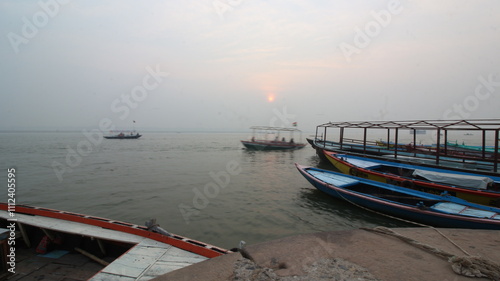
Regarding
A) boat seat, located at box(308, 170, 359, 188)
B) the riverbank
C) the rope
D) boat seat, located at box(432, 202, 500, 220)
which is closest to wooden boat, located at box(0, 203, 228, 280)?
the riverbank

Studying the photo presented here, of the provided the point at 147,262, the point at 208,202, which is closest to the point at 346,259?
the point at 147,262

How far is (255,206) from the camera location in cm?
1133

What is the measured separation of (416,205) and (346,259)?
300 inches

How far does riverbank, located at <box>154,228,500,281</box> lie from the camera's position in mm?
3002

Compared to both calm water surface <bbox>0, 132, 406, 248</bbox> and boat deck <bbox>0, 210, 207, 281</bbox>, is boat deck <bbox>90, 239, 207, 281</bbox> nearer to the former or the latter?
boat deck <bbox>0, 210, 207, 281</bbox>

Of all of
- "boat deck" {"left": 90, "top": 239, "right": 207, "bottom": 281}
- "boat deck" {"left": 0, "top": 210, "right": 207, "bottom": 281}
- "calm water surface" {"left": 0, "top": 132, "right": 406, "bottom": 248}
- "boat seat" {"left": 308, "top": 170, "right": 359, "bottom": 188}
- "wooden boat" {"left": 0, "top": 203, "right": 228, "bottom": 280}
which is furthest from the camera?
"boat seat" {"left": 308, "top": 170, "right": 359, "bottom": 188}

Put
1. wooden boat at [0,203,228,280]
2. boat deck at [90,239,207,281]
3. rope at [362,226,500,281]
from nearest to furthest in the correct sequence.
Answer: rope at [362,226,500,281]
boat deck at [90,239,207,281]
wooden boat at [0,203,228,280]

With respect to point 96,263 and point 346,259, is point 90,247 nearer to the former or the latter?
point 96,263

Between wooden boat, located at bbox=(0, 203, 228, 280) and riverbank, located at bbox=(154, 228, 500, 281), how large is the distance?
1.21m

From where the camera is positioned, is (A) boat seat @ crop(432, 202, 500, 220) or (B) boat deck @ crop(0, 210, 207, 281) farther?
(A) boat seat @ crop(432, 202, 500, 220)

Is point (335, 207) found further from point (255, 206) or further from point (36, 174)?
point (36, 174)

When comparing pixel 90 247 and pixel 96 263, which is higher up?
pixel 90 247

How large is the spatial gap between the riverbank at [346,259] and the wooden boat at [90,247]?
1.21 metres

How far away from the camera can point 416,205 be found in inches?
362
